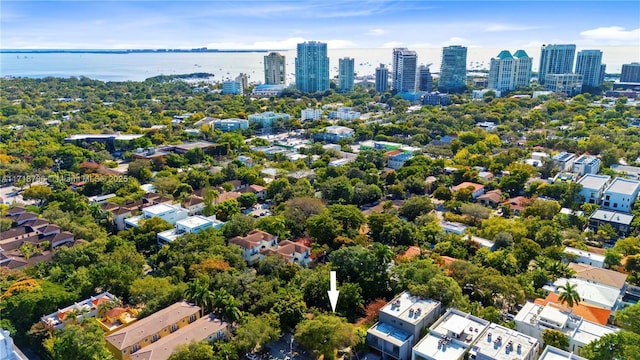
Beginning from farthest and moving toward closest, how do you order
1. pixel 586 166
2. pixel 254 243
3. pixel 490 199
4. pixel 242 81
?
pixel 242 81 → pixel 586 166 → pixel 490 199 → pixel 254 243

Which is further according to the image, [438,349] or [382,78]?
[382,78]

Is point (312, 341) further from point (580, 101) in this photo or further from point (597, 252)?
point (580, 101)

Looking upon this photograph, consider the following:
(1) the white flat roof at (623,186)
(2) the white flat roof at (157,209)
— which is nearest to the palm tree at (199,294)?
(2) the white flat roof at (157,209)

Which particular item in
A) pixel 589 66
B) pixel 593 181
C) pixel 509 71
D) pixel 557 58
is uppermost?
pixel 557 58

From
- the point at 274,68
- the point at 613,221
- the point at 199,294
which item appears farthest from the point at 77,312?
the point at 274,68

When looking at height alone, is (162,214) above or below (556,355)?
above

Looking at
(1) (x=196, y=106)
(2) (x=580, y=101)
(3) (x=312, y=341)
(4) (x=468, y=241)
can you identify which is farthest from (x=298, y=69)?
(3) (x=312, y=341)

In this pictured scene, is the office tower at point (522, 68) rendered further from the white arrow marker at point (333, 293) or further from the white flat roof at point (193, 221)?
the white arrow marker at point (333, 293)

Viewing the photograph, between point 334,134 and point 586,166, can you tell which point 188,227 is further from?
point 334,134
